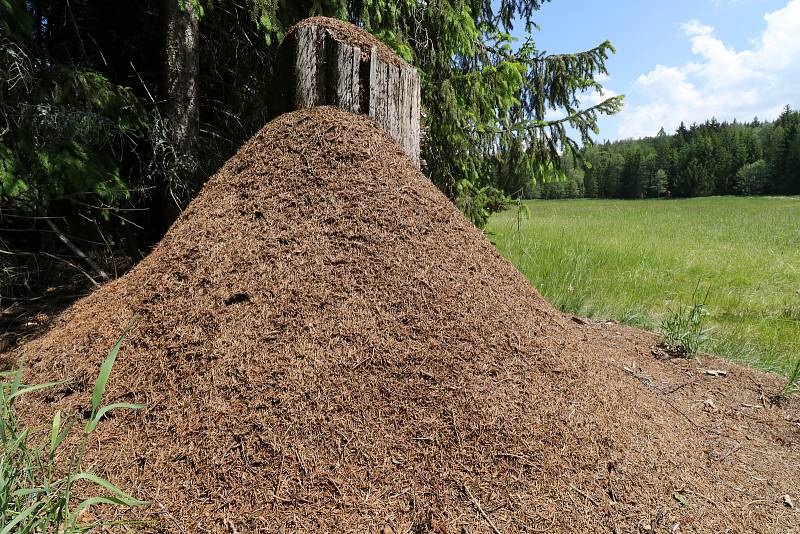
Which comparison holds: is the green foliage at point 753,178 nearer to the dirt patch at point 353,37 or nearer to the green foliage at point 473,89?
the green foliage at point 473,89

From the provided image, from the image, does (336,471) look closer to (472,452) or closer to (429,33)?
(472,452)

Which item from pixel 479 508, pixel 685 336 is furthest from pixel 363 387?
pixel 685 336

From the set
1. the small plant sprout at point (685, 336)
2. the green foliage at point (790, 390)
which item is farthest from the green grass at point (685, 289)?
the green foliage at point (790, 390)

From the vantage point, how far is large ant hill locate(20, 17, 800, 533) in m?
1.32

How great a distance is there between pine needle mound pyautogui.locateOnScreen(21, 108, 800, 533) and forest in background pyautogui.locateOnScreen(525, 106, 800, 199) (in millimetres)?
59583

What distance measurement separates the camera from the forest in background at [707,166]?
64956mm

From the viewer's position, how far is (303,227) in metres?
1.93

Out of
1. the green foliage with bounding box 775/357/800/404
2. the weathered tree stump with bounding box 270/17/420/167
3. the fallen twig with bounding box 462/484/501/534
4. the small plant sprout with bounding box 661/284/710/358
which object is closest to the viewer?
the fallen twig with bounding box 462/484/501/534

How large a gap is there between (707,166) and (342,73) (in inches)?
3634

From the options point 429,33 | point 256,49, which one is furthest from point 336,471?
point 429,33

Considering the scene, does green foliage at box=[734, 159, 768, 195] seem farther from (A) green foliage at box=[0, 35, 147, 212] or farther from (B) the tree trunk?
(A) green foliage at box=[0, 35, 147, 212]

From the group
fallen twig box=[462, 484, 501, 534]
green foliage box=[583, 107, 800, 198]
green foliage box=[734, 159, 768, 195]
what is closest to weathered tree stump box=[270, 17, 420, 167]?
fallen twig box=[462, 484, 501, 534]

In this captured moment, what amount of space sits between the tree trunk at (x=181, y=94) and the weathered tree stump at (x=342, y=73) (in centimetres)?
167

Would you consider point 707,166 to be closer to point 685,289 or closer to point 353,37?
point 685,289
